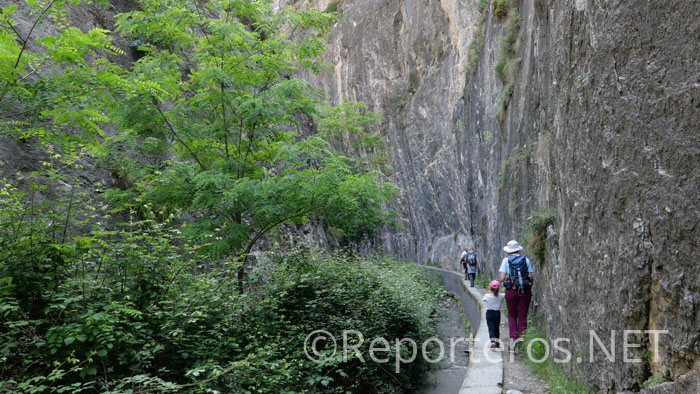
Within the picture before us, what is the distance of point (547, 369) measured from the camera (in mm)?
5445

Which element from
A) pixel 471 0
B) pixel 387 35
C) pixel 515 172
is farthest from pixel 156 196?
pixel 387 35

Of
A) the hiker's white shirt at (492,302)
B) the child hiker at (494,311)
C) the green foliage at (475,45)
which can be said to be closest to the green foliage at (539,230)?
the child hiker at (494,311)

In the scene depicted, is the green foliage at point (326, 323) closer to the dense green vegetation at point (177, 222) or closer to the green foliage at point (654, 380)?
the dense green vegetation at point (177, 222)

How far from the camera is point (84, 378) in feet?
12.2

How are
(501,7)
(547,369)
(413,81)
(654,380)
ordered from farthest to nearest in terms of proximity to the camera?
(413,81), (501,7), (547,369), (654,380)

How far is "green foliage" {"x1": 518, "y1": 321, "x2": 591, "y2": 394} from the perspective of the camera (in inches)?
175

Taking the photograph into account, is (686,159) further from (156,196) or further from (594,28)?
(156,196)

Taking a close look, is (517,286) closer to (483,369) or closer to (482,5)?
(483,369)

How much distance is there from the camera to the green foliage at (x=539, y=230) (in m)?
6.33

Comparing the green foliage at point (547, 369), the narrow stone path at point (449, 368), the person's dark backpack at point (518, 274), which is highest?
the person's dark backpack at point (518, 274)

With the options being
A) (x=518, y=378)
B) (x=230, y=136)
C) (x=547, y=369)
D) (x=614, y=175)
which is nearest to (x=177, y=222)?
→ (x=230, y=136)

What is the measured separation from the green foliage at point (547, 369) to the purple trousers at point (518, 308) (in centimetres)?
17

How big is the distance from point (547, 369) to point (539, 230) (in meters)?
2.16

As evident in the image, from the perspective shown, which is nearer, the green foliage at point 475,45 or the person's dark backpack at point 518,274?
the person's dark backpack at point 518,274
